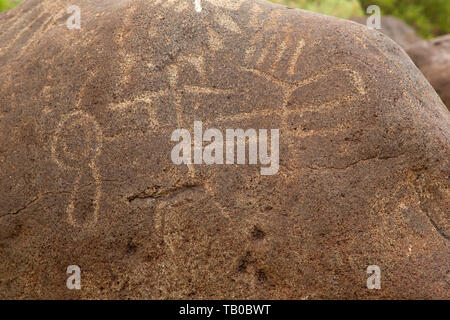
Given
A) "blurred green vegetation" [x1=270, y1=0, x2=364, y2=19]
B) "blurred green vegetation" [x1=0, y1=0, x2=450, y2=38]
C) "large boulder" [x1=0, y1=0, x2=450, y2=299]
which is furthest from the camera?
"blurred green vegetation" [x1=0, y1=0, x2=450, y2=38]

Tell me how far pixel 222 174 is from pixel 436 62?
11.3 ft

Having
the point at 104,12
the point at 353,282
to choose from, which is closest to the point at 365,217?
the point at 353,282

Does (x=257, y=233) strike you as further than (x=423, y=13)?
No

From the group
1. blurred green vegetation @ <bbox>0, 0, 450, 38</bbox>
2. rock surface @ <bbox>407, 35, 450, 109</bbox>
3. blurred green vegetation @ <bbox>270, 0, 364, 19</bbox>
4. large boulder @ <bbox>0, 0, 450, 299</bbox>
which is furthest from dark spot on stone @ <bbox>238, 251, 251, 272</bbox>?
blurred green vegetation @ <bbox>0, 0, 450, 38</bbox>

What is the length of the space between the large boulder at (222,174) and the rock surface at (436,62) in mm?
2476

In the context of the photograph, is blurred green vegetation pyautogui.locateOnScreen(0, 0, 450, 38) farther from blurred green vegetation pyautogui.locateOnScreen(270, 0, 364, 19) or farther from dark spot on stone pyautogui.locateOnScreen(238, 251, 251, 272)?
dark spot on stone pyautogui.locateOnScreen(238, 251, 251, 272)

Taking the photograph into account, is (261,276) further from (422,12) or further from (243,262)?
(422,12)

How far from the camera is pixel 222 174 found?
1.99 meters

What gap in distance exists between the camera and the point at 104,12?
2.35 metres

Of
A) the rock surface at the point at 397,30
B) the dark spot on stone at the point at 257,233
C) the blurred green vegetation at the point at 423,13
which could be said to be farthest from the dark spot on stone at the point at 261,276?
the blurred green vegetation at the point at 423,13

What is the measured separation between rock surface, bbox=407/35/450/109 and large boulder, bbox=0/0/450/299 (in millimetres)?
2476

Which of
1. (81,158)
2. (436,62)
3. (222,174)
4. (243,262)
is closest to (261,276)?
(243,262)

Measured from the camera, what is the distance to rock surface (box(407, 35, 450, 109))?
14.6ft

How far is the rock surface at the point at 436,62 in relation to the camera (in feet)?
14.6
